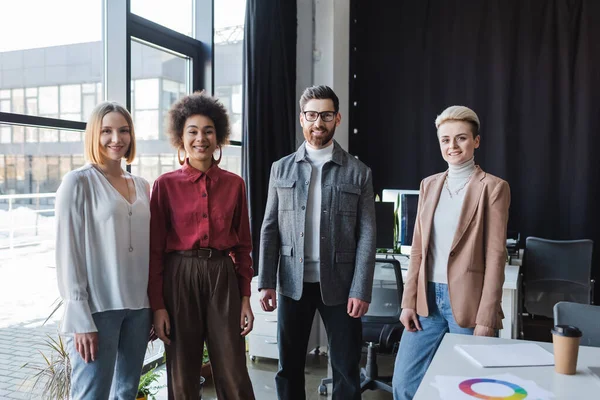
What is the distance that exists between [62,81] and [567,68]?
4.06 metres

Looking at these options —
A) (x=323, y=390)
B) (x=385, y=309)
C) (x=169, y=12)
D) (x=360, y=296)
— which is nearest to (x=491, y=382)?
(x=360, y=296)

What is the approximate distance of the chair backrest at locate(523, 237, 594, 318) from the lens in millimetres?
3916

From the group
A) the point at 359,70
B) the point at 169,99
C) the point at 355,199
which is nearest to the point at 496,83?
the point at 359,70

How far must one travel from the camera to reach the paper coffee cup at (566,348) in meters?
1.41

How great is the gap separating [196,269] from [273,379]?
5.89ft

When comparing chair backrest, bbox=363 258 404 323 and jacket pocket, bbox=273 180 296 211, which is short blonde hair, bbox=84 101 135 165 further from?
chair backrest, bbox=363 258 404 323

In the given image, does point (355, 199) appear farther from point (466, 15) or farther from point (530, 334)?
Answer: point (466, 15)

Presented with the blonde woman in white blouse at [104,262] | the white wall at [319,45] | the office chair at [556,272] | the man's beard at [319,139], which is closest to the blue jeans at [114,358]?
the blonde woman in white blouse at [104,262]

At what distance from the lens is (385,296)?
3.31m

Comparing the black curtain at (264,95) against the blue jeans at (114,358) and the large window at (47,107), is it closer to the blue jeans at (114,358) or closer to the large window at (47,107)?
the large window at (47,107)

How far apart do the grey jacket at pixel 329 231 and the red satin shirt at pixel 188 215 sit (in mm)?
196

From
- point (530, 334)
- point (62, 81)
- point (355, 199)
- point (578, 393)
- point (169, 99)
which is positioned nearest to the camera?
point (578, 393)

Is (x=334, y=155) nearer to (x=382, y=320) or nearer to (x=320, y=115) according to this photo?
(x=320, y=115)

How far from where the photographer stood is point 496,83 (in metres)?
4.93
